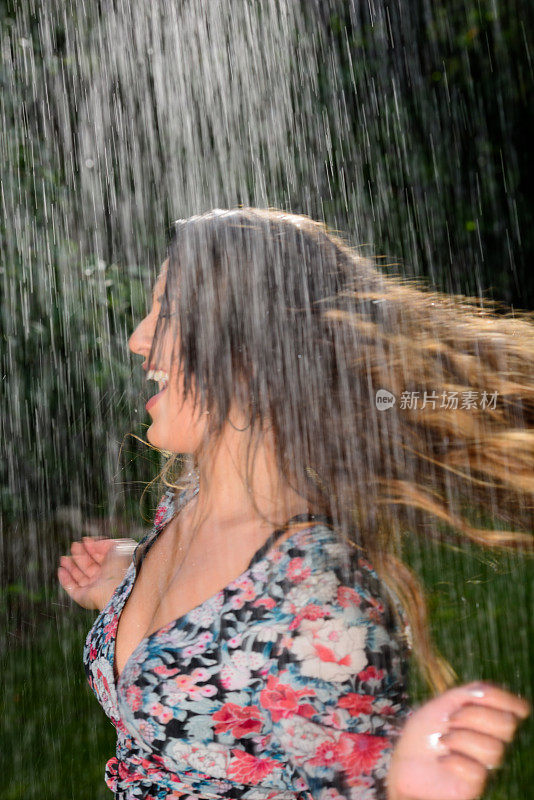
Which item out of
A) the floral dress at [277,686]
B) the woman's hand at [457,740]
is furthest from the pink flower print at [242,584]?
the woman's hand at [457,740]

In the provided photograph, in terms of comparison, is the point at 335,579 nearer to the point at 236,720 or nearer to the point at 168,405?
the point at 236,720

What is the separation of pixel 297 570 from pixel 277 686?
0.17 m

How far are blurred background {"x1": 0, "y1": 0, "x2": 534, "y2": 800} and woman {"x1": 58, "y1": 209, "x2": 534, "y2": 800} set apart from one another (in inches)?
97.5

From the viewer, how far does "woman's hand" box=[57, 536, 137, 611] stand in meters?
1.82

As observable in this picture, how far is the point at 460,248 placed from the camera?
536 centimetres

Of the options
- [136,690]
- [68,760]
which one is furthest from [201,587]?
[68,760]

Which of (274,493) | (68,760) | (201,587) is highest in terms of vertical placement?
(274,493)

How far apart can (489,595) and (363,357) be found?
4.22 m

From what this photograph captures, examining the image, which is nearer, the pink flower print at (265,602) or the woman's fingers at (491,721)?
the woman's fingers at (491,721)

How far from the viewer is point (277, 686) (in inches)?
46.1

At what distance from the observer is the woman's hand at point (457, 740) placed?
100 centimetres

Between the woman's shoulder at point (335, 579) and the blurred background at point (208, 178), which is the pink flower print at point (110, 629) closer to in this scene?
the woman's shoulder at point (335, 579)

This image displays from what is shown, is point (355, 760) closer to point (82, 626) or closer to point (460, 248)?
point (82, 626)

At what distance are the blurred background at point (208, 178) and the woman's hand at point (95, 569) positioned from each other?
2051mm
